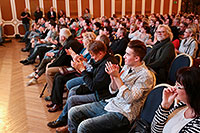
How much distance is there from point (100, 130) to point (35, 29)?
23.1 ft

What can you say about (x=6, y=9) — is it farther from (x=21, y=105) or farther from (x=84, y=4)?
(x=21, y=105)

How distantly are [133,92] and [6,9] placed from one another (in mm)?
10681

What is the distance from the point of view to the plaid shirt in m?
1.72

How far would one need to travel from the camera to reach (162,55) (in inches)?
119

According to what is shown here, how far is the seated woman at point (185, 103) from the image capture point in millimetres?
1184

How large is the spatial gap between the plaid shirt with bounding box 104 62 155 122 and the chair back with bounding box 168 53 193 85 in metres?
1.05

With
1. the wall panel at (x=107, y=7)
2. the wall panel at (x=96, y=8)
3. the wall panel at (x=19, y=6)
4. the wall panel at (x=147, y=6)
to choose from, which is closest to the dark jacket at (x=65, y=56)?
the wall panel at (x=19, y=6)

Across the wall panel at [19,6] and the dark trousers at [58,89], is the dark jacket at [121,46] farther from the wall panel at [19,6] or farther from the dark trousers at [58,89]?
the wall panel at [19,6]

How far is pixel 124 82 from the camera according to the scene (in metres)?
1.88

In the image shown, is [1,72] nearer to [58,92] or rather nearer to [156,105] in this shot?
[58,92]

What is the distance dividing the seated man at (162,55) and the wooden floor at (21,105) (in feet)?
5.59

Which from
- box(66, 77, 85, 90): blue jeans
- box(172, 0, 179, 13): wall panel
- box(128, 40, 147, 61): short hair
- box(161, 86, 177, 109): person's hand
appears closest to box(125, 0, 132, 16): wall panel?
box(172, 0, 179, 13): wall panel

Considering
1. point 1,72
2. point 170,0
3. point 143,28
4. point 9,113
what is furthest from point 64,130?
point 170,0

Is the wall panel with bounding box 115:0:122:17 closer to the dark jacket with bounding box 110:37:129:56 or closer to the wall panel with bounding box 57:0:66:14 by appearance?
the wall panel with bounding box 57:0:66:14
